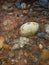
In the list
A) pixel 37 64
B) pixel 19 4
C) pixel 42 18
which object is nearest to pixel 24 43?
pixel 37 64

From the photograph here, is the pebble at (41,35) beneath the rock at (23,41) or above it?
above

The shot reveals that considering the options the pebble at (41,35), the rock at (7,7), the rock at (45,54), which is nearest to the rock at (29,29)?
the pebble at (41,35)

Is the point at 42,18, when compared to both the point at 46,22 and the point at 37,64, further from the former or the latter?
the point at 37,64

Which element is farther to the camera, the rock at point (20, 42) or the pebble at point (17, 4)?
the pebble at point (17, 4)

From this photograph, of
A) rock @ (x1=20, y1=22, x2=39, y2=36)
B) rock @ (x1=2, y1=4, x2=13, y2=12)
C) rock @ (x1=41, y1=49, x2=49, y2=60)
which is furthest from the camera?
rock @ (x1=2, y1=4, x2=13, y2=12)

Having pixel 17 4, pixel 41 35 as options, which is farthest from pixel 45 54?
pixel 17 4

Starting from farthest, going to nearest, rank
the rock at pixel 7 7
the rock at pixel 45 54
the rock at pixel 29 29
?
the rock at pixel 7 7 < the rock at pixel 29 29 < the rock at pixel 45 54

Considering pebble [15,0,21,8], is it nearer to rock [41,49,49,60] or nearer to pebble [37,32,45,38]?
pebble [37,32,45,38]

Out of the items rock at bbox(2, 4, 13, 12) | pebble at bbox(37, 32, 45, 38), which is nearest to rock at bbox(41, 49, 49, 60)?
pebble at bbox(37, 32, 45, 38)

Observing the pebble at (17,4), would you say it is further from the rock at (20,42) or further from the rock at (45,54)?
the rock at (45,54)
